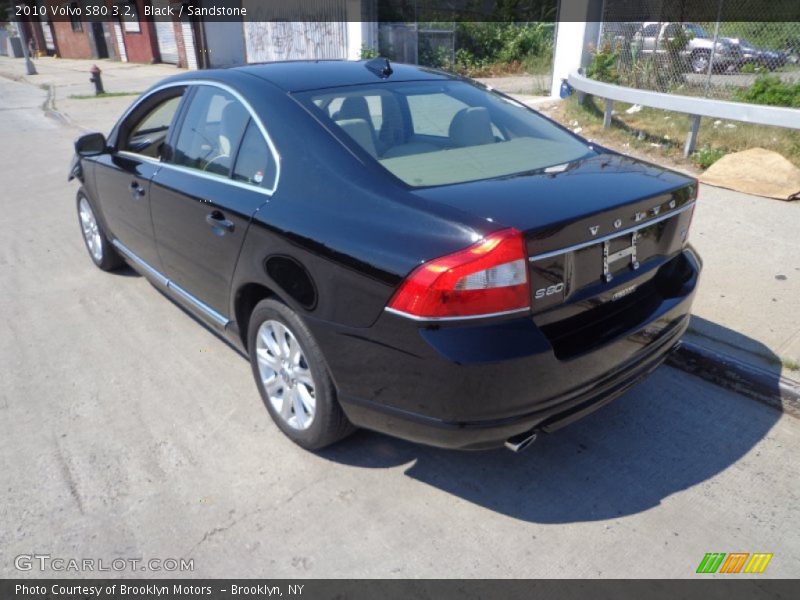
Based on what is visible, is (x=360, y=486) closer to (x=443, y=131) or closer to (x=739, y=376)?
(x=443, y=131)

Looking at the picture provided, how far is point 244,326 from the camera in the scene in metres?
3.30

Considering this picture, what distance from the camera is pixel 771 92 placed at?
8.30 m

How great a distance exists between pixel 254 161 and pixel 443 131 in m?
1.01

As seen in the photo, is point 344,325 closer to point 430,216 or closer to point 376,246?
point 376,246

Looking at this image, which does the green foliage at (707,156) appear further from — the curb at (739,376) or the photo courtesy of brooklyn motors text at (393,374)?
the curb at (739,376)

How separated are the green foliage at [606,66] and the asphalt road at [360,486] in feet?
→ 27.1

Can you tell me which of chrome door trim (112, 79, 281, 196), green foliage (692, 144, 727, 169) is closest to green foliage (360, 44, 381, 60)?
green foliage (692, 144, 727, 169)

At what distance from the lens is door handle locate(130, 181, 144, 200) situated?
4008 millimetres

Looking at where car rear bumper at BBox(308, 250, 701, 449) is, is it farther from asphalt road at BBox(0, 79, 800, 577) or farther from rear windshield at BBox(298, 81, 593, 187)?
rear windshield at BBox(298, 81, 593, 187)

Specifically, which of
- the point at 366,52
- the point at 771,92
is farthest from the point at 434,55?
the point at 771,92

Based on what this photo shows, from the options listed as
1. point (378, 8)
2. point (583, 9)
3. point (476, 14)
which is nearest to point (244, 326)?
point (583, 9)

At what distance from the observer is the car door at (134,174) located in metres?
3.99

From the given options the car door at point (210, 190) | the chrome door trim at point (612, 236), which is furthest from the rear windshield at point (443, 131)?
the chrome door trim at point (612, 236)
